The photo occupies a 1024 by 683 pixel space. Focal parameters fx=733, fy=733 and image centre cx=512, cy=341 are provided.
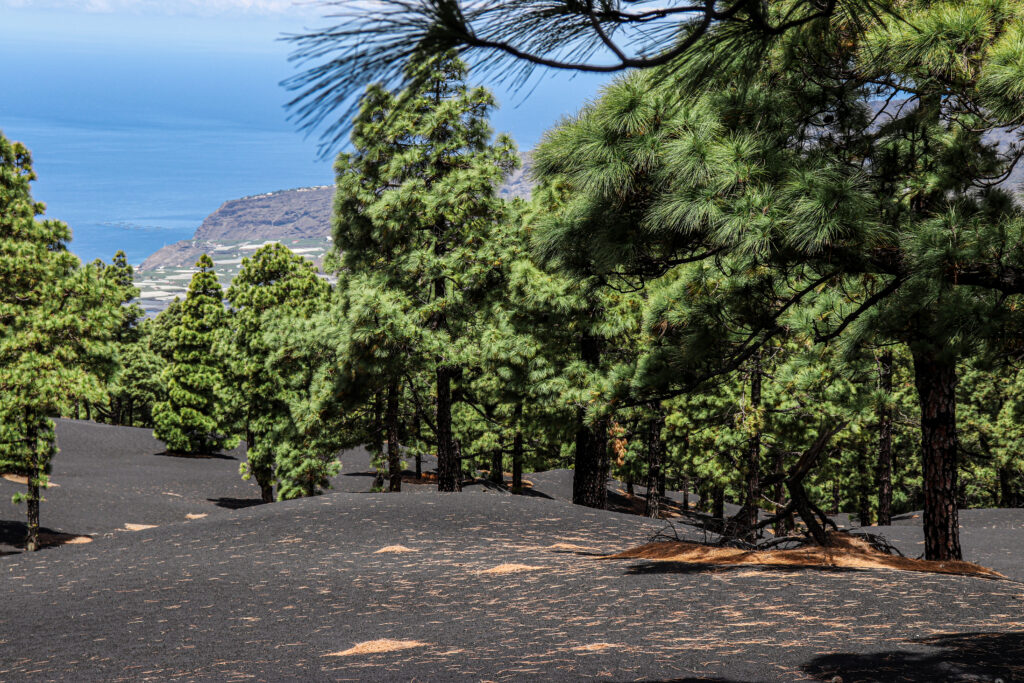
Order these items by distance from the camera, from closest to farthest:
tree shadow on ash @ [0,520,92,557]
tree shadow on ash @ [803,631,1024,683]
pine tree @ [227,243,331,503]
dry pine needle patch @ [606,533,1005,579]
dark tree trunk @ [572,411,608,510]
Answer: tree shadow on ash @ [803,631,1024,683], dry pine needle patch @ [606,533,1005,579], dark tree trunk @ [572,411,608,510], tree shadow on ash @ [0,520,92,557], pine tree @ [227,243,331,503]

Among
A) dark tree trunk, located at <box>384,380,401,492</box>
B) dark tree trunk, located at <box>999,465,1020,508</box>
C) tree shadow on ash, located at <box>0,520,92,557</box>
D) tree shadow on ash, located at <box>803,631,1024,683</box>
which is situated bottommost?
tree shadow on ash, located at <box>0,520,92,557</box>

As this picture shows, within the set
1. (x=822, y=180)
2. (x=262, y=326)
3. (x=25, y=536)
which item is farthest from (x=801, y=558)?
(x=262, y=326)

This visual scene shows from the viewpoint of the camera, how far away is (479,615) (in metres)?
6.87

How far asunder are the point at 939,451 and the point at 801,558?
211cm

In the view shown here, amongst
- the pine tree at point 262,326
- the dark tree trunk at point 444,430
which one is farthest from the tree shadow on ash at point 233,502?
the dark tree trunk at point 444,430

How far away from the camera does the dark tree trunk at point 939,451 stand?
8805 mm

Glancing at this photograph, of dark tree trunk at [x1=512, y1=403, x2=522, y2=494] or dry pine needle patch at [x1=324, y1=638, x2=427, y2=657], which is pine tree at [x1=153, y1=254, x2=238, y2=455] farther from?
dry pine needle patch at [x1=324, y1=638, x2=427, y2=657]

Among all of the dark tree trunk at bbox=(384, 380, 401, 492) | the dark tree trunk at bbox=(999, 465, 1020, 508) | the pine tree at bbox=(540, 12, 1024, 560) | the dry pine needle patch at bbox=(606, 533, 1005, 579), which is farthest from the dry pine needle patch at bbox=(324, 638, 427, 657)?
the dark tree trunk at bbox=(999, 465, 1020, 508)

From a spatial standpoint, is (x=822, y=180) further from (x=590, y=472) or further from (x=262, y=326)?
(x=262, y=326)

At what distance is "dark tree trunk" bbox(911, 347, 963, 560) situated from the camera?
8.80 m

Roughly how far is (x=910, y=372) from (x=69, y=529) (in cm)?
3101

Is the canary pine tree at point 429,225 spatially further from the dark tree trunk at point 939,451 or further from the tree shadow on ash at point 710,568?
the dark tree trunk at point 939,451

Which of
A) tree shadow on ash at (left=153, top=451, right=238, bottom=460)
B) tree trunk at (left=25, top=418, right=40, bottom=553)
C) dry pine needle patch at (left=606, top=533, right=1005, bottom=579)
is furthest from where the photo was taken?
tree shadow on ash at (left=153, top=451, right=238, bottom=460)

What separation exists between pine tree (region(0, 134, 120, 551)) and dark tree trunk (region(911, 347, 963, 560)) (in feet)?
47.9
